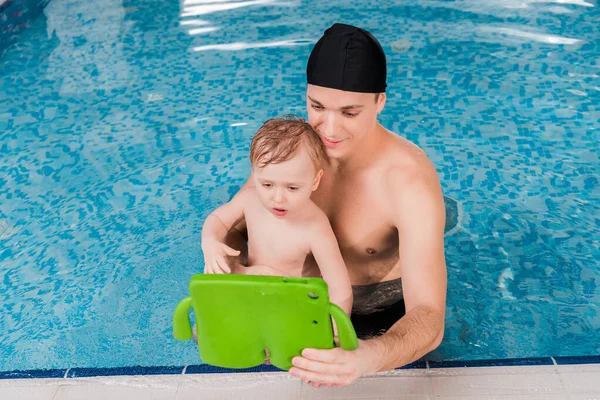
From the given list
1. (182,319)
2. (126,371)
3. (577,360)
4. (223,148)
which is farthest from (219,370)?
(223,148)

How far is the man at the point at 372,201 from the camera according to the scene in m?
2.25

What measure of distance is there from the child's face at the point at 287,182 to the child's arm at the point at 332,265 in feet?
0.51

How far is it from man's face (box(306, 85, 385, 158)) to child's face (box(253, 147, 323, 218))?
14 cm

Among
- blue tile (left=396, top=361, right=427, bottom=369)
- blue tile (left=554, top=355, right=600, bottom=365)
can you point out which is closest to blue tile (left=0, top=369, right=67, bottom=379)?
blue tile (left=396, top=361, right=427, bottom=369)

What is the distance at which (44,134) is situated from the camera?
534 centimetres

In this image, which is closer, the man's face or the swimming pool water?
the man's face

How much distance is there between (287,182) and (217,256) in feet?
1.28

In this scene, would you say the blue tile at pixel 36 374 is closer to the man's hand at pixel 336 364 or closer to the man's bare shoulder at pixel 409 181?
the man's hand at pixel 336 364

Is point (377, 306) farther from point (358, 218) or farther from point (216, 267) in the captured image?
point (216, 267)

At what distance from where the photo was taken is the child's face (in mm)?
2453

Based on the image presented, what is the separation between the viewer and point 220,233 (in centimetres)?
285

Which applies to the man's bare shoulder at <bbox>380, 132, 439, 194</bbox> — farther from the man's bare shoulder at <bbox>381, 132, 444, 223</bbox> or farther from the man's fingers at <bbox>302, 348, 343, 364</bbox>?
the man's fingers at <bbox>302, 348, 343, 364</bbox>

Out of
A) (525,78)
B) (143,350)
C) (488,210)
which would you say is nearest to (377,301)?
(143,350)

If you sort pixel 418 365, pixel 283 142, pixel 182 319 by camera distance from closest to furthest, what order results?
pixel 182 319 < pixel 283 142 < pixel 418 365
